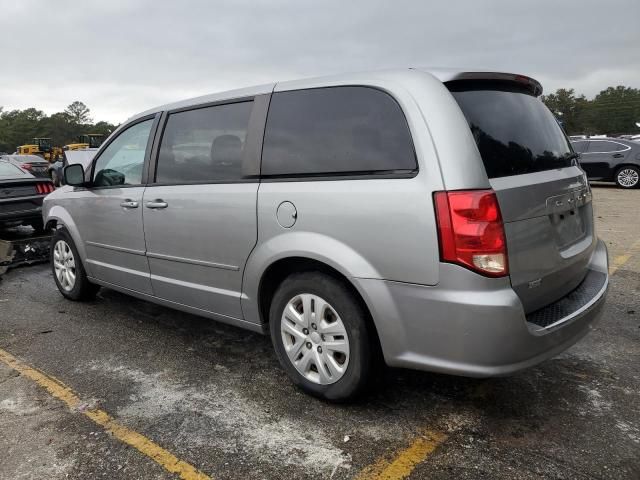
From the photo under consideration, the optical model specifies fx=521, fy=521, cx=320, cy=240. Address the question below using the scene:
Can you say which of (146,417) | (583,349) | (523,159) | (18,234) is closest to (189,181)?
(146,417)

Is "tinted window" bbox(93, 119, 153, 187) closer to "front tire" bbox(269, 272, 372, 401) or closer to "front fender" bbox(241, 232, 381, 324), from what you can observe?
"front fender" bbox(241, 232, 381, 324)

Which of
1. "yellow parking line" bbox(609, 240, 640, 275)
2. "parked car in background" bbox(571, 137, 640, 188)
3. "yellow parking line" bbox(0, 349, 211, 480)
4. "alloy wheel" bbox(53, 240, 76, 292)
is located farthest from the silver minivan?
"parked car in background" bbox(571, 137, 640, 188)

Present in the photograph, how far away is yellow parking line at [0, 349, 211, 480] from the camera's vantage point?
2.38 m

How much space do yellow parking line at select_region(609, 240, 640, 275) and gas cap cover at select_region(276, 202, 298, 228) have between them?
428 cm

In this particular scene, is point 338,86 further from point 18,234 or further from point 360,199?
point 18,234

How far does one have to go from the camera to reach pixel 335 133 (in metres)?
2.78

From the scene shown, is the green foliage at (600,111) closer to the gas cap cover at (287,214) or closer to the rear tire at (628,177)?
the rear tire at (628,177)

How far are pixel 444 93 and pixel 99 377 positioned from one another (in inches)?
106

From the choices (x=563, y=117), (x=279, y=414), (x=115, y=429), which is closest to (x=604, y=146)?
(x=279, y=414)

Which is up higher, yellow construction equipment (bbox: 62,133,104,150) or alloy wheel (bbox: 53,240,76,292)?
yellow construction equipment (bbox: 62,133,104,150)

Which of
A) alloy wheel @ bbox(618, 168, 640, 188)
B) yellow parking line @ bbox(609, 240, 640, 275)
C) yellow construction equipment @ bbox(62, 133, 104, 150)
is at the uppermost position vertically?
yellow construction equipment @ bbox(62, 133, 104, 150)

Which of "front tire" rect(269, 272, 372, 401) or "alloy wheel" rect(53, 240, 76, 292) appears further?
"alloy wheel" rect(53, 240, 76, 292)

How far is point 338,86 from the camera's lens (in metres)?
2.84

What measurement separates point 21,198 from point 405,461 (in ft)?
22.4
